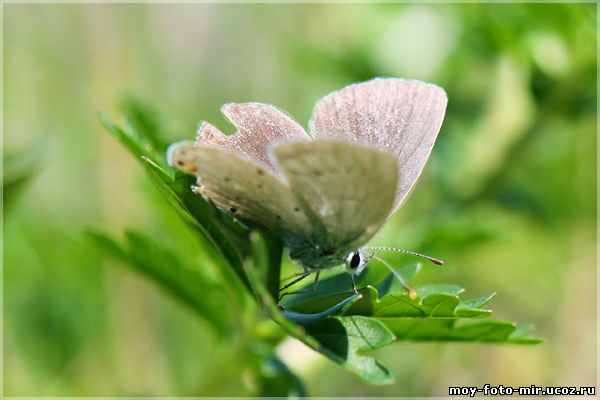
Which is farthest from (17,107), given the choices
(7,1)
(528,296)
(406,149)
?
(528,296)

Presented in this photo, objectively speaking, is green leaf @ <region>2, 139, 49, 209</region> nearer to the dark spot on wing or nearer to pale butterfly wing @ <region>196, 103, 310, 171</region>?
pale butterfly wing @ <region>196, 103, 310, 171</region>

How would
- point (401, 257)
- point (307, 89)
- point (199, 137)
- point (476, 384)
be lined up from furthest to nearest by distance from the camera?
point (307, 89), point (476, 384), point (401, 257), point (199, 137)

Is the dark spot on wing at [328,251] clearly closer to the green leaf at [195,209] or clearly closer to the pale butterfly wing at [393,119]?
the pale butterfly wing at [393,119]

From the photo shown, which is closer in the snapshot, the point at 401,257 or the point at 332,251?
the point at 332,251

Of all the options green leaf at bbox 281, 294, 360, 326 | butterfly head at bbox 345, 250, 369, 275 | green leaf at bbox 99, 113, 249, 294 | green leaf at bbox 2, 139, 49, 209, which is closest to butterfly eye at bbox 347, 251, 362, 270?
butterfly head at bbox 345, 250, 369, 275

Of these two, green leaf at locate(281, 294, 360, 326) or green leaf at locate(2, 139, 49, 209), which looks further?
green leaf at locate(2, 139, 49, 209)

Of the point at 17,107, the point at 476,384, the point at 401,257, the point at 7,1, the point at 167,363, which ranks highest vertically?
the point at 7,1

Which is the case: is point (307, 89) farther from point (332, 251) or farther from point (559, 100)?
point (332, 251)

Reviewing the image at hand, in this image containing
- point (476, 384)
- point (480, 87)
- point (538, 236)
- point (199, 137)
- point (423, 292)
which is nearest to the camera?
point (423, 292)
